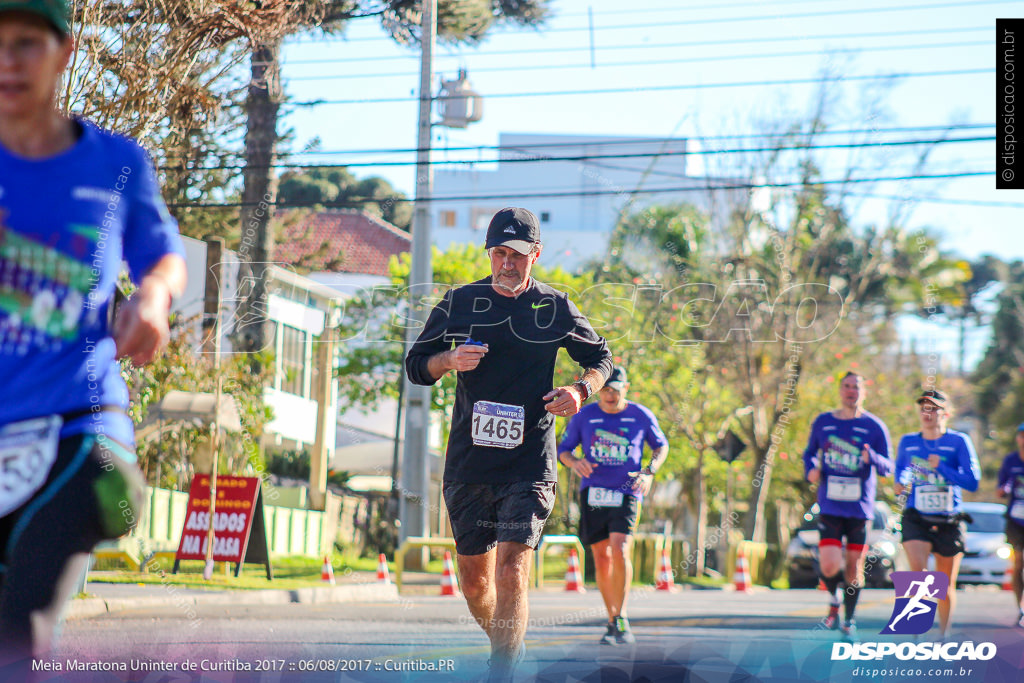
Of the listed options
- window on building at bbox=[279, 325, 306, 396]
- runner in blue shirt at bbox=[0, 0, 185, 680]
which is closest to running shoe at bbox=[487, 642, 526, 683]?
runner in blue shirt at bbox=[0, 0, 185, 680]

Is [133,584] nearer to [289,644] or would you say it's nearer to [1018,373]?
[289,644]

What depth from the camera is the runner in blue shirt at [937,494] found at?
998 cm

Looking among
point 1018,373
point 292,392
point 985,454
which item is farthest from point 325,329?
point 985,454

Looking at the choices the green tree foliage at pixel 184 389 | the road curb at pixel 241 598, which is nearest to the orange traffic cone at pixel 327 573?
the road curb at pixel 241 598

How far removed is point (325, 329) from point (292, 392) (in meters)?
8.96

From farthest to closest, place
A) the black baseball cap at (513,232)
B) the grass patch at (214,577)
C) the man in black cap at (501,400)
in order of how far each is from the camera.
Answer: the grass patch at (214,577) < the black baseball cap at (513,232) < the man in black cap at (501,400)

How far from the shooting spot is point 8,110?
2934 millimetres

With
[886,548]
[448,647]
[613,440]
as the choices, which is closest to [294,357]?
[886,548]

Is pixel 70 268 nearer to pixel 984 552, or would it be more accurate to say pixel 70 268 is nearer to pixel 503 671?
pixel 503 671

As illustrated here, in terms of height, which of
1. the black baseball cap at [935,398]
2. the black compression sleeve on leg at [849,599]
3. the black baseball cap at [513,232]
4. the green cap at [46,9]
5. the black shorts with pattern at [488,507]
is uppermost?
the black baseball cap at [513,232]

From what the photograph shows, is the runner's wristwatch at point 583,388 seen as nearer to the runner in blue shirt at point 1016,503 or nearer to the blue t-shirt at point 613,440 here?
the blue t-shirt at point 613,440

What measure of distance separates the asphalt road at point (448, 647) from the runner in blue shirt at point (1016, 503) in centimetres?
47

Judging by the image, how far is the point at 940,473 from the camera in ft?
32.9

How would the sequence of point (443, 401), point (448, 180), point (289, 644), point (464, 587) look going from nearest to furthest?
point (464, 587), point (289, 644), point (443, 401), point (448, 180)
